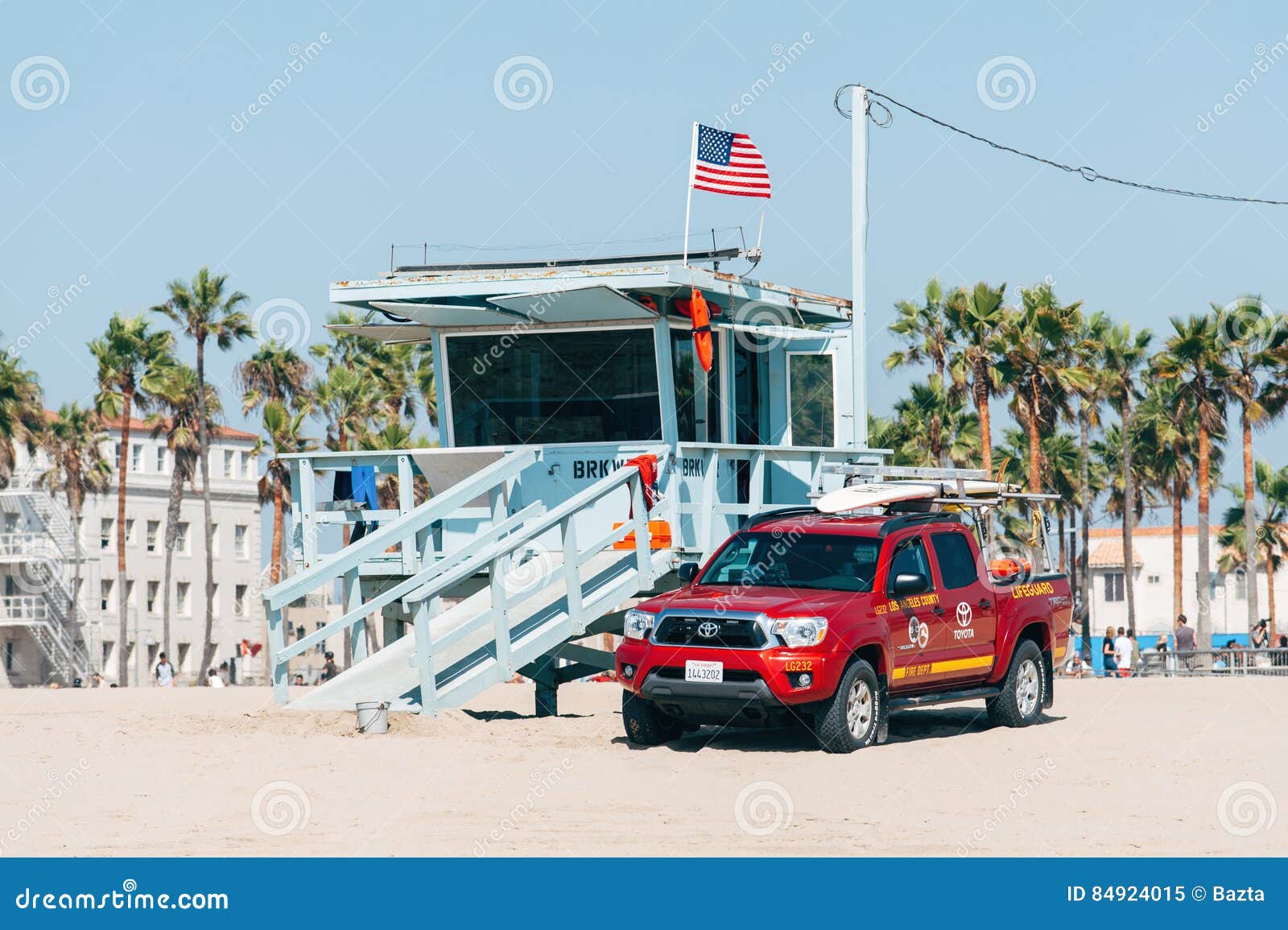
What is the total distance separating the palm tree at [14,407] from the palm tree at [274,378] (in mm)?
8216

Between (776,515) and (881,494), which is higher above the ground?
(881,494)

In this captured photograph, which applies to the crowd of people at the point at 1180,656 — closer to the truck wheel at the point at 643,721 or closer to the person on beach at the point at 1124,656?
the person on beach at the point at 1124,656

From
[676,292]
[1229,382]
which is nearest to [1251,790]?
[676,292]

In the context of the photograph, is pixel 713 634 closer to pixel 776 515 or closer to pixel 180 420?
pixel 776 515

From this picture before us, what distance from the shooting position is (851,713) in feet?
43.9

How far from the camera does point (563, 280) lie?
16.8 metres

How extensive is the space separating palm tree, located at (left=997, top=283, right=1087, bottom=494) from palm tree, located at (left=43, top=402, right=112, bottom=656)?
119ft

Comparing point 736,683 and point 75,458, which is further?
point 75,458

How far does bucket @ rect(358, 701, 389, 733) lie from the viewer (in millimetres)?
14148

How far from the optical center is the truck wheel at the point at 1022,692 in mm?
15602

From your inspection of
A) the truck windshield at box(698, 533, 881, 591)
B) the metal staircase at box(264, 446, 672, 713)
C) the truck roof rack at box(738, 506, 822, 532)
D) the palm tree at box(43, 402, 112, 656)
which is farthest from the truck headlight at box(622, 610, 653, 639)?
the palm tree at box(43, 402, 112, 656)

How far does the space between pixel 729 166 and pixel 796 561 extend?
5449 millimetres

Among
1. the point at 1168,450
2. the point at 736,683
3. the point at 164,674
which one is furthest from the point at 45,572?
the point at 736,683

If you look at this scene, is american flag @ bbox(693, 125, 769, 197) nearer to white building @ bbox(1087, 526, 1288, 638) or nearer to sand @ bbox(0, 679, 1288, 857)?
sand @ bbox(0, 679, 1288, 857)
